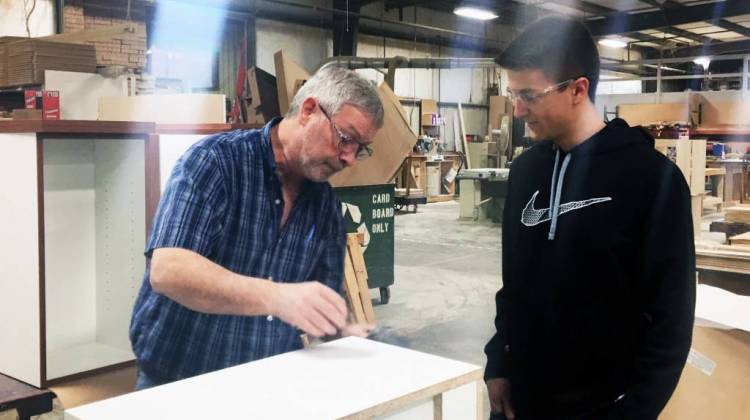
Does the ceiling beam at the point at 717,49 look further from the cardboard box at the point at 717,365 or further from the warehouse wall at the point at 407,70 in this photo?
the cardboard box at the point at 717,365

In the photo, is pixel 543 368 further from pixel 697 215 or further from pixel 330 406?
pixel 697 215

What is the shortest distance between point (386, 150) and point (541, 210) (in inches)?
113

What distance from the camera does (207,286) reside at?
3.61ft

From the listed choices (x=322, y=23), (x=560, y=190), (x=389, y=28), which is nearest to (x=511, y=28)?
(x=389, y=28)

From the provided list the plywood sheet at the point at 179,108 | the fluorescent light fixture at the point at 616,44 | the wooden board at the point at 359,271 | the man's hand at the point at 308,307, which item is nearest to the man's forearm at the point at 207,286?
the man's hand at the point at 308,307

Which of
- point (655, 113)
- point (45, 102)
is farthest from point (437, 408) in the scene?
point (655, 113)

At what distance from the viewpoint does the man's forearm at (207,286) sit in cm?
110

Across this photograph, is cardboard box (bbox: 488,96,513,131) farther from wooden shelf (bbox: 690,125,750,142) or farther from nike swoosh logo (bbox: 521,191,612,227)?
nike swoosh logo (bbox: 521,191,612,227)

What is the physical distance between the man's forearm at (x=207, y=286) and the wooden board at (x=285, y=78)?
2634 millimetres

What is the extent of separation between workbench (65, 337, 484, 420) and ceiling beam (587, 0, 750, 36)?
9199 mm

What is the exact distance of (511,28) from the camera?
42.1 ft

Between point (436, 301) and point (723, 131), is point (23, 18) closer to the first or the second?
point (436, 301)

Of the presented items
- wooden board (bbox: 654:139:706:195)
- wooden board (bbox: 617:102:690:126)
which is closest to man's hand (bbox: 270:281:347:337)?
wooden board (bbox: 654:139:706:195)

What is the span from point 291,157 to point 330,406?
0.54 meters
